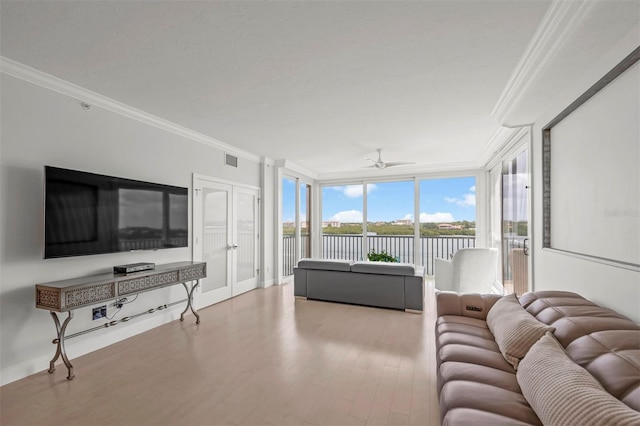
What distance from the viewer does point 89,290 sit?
8.38ft

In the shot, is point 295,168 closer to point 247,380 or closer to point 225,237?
point 225,237

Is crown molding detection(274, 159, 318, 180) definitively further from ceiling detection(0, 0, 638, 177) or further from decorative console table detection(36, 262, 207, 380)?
decorative console table detection(36, 262, 207, 380)

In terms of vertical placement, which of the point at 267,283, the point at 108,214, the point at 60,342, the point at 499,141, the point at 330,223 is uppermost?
the point at 499,141

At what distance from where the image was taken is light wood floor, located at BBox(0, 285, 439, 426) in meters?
1.95

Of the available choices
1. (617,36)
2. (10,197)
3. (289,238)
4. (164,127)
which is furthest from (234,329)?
(617,36)

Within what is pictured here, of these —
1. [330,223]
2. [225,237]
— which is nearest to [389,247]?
[330,223]

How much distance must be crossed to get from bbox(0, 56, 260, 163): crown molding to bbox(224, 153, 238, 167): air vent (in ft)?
1.32

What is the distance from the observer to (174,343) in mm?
3105

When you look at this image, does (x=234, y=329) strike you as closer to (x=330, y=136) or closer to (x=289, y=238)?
(x=330, y=136)

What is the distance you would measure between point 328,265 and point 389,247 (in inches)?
132

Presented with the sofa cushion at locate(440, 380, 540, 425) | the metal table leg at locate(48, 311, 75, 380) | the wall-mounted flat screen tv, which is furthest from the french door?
the sofa cushion at locate(440, 380, 540, 425)

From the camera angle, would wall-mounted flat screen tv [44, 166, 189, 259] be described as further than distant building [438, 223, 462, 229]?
No

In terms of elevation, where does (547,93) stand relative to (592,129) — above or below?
above

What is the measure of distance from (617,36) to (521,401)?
2.07 m
